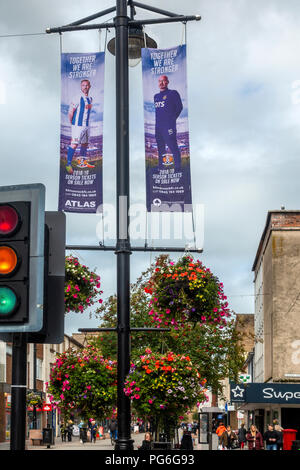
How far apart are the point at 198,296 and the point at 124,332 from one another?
2913mm

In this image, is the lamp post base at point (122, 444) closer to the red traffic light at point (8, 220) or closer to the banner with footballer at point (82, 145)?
the banner with footballer at point (82, 145)

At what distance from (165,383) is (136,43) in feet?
16.5

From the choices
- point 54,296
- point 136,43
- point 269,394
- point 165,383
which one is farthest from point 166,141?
point 269,394

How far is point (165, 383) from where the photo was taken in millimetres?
11477

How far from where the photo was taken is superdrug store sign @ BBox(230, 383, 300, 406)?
37625mm

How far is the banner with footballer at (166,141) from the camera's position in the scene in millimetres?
10758

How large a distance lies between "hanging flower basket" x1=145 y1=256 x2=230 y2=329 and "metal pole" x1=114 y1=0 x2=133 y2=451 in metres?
2.67

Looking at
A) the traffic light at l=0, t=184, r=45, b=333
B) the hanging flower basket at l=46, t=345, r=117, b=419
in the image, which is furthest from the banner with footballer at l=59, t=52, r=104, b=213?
the traffic light at l=0, t=184, r=45, b=333

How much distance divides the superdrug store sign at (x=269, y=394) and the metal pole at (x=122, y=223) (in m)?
29.4

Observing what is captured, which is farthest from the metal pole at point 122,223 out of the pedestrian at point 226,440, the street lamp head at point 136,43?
the pedestrian at point 226,440

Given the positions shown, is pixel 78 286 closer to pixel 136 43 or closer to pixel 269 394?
pixel 136 43

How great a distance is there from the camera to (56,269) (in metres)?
4.67

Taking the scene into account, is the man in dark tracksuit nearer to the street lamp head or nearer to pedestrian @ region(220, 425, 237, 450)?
the street lamp head

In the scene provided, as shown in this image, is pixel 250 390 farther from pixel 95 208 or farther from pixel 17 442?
pixel 17 442
